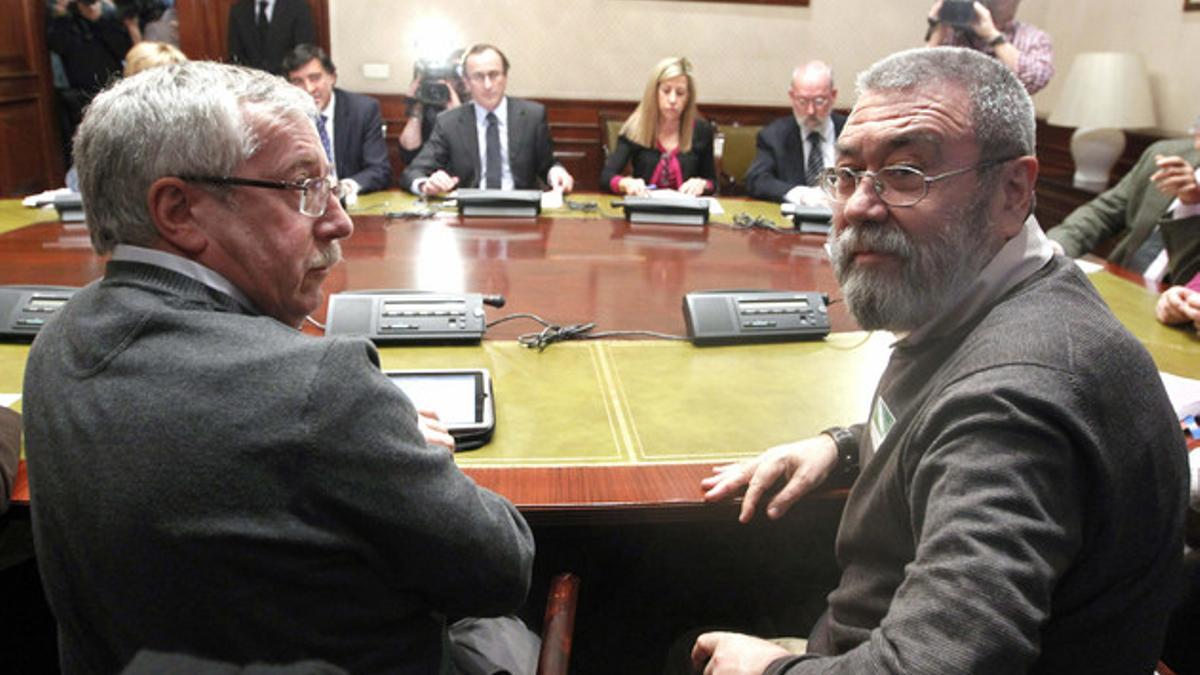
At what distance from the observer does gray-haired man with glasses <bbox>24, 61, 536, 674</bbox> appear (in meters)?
0.80

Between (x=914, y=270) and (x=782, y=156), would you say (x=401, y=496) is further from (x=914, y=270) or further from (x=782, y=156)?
(x=782, y=156)

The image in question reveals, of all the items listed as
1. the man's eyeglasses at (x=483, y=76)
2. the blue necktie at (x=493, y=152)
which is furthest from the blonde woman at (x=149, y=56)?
the blue necktie at (x=493, y=152)

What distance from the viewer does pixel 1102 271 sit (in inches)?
98.7

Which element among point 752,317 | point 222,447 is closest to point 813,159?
point 752,317

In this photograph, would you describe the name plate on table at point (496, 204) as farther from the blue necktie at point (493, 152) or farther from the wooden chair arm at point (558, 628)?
the wooden chair arm at point (558, 628)

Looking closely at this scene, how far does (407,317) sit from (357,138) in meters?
2.54

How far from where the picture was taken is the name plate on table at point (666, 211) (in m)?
3.11

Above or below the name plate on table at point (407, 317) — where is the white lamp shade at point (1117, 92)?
above

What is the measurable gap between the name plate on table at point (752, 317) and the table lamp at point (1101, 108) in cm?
334

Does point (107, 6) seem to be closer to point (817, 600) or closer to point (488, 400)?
point (488, 400)

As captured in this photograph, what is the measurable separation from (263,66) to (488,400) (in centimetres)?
453

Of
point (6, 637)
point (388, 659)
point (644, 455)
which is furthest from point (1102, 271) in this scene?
point (6, 637)

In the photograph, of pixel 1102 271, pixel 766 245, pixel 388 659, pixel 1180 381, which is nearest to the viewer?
pixel 388 659

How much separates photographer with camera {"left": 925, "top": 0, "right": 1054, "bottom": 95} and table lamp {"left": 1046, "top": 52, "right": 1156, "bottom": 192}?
0.88ft
